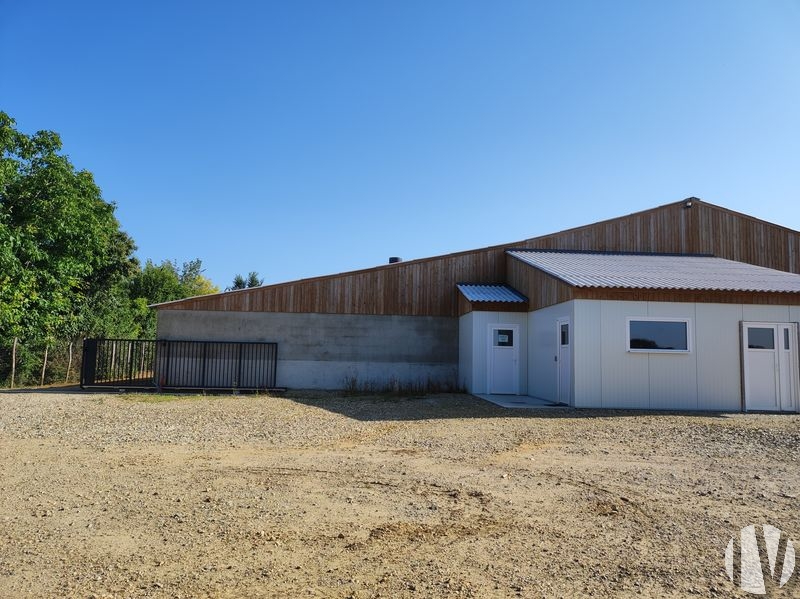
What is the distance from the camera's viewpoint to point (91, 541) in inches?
171

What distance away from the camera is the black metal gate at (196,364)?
60.6 feet

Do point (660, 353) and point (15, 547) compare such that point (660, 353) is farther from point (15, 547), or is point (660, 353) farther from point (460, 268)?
point (15, 547)

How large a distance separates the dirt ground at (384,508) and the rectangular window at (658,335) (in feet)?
11.0

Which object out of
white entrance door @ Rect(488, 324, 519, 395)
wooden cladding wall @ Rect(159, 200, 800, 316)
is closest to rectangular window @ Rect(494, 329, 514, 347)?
white entrance door @ Rect(488, 324, 519, 395)

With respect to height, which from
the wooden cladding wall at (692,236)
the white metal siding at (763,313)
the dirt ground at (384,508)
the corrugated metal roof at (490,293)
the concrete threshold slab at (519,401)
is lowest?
the dirt ground at (384,508)

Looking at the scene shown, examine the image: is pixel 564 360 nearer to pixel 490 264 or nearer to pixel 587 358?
pixel 587 358

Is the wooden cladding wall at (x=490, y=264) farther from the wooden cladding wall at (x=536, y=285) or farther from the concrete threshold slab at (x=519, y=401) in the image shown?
the concrete threshold slab at (x=519, y=401)

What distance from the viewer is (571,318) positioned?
13.6m

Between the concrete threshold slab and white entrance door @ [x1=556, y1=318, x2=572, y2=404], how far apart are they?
352 millimetres

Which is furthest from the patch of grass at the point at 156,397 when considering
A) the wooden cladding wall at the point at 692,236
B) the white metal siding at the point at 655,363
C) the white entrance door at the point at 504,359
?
the wooden cladding wall at the point at 692,236

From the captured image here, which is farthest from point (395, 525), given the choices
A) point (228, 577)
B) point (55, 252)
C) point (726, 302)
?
point (55, 252)

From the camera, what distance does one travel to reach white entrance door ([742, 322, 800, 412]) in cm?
1361

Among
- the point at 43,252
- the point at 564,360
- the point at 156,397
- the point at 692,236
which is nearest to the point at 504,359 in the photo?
the point at 564,360

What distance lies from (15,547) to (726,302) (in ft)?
47.9
